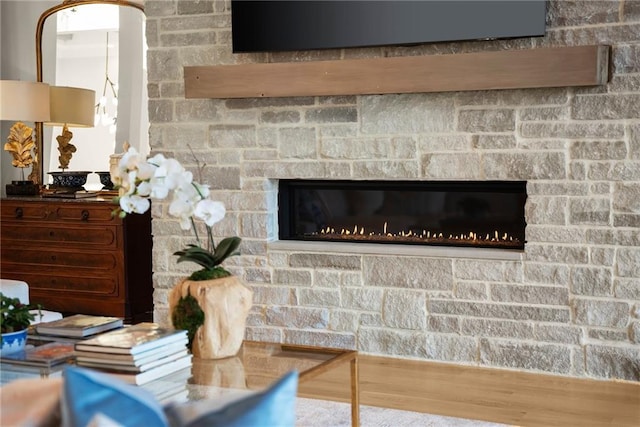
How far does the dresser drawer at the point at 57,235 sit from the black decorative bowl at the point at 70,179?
34cm

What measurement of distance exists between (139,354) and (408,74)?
7.10 ft

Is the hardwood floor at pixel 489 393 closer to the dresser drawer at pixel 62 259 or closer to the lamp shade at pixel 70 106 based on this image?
the dresser drawer at pixel 62 259

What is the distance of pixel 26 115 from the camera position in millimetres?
5164

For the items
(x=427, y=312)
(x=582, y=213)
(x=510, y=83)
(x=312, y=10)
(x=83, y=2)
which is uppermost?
(x=83, y=2)

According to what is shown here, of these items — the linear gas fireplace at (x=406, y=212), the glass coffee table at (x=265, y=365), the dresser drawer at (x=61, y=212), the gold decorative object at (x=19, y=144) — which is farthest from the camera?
the gold decorative object at (x=19, y=144)

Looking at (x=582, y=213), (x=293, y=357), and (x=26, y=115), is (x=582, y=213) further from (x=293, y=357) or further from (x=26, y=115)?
(x=26, y=115)

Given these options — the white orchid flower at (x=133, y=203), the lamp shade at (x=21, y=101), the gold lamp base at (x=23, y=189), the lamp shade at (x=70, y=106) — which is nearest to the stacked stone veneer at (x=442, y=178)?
the lamp shade at (x=21, y=101)

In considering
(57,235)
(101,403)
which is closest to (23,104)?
(57,235)

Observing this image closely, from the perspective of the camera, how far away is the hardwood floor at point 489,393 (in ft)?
10.9

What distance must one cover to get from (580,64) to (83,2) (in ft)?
11.7

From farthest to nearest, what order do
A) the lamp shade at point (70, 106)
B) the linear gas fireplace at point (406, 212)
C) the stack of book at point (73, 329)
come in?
the lamp shade at point (70, 106)
the linear gas fireplace at point (406, 212)
the stack of book at point (73, 329)

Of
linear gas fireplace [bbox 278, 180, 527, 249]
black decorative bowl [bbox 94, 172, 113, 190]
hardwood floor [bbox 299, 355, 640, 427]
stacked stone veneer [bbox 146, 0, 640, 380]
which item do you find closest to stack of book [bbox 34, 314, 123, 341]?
hardwood floor [bbox 299, 355, 640, 427]

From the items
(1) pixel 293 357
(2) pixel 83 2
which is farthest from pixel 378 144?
(2) pixel 83 2

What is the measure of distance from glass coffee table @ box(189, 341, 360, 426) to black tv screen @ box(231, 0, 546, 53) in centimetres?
187
